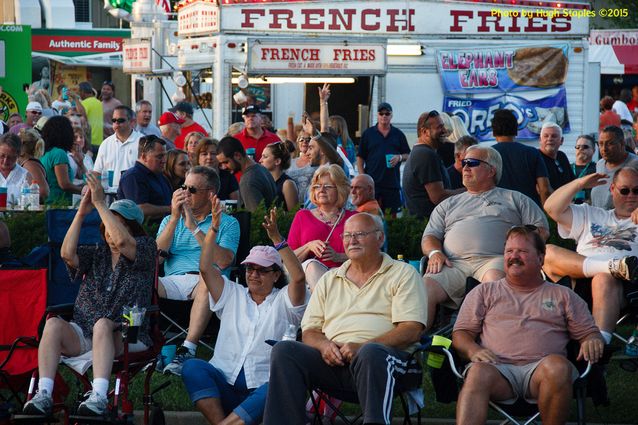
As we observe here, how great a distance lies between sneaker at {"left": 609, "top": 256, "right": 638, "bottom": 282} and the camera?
761cm

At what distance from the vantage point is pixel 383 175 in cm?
1365

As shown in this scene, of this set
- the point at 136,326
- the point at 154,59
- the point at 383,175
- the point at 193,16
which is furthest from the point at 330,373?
the point at 154,59

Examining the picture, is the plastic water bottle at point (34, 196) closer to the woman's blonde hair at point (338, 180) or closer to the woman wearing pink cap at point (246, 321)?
the woman's blonde hair at point (338, 180)

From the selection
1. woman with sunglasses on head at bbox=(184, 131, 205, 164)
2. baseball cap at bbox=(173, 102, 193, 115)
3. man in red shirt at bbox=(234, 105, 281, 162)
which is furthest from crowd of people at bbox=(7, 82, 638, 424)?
baseball cap at bbox=(173, 102, 193, 115)

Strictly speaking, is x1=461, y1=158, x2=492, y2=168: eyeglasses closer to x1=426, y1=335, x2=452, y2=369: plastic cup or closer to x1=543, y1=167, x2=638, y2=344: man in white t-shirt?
x1=543, y1=167, x2=638, y2=344: man in white t-shirt

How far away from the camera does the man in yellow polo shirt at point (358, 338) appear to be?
21.0 feet

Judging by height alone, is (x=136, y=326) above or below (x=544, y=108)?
below

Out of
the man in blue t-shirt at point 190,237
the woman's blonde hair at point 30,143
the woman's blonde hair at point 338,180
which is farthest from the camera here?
the woman's blonde hair at point 30,143

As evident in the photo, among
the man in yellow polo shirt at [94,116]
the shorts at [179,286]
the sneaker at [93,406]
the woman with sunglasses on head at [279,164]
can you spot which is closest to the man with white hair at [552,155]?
the woman with sunglasses on head at [279,164]

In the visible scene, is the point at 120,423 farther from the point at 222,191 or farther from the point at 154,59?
the point at 154,59

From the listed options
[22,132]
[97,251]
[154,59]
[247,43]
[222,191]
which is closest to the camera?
[97,251]

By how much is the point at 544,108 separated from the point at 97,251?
9856 millimetres

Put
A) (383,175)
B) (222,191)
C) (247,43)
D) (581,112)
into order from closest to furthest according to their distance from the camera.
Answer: (222,191)
(383,175)
(247,43)
(581,112)

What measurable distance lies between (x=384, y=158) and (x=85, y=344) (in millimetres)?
7074
